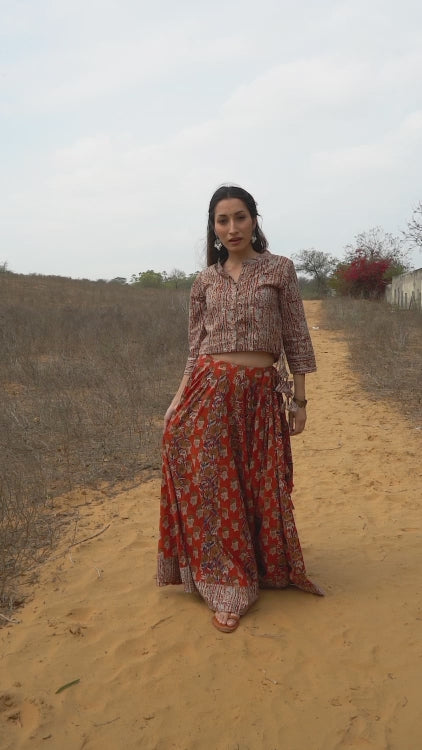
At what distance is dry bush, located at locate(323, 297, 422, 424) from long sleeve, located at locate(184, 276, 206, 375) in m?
3.79

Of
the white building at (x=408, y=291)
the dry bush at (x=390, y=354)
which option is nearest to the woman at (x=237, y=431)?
the dry bush at (x=390, y=354)

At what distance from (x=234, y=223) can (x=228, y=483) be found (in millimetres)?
1086

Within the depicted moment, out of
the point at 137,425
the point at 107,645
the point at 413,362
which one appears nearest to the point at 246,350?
the point at 107,645

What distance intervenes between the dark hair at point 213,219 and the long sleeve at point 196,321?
0.44 ft

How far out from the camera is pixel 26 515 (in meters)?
3.52

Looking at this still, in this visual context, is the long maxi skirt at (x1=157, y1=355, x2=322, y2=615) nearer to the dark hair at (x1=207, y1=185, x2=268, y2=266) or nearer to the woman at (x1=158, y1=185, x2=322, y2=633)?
the woman at (x1=158, y1=185, x2=322, y2=633)

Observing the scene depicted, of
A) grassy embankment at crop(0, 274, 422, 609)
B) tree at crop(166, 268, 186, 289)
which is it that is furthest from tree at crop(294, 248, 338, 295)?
grassy embankment at crop(0, 274, 422, 609)

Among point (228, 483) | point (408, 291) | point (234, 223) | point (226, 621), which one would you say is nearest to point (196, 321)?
point (234, 223)

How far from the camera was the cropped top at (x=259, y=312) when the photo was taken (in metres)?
2.38

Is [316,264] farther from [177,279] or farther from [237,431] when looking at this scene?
[237,431]

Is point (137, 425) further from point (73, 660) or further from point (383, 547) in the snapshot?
point (73, 660)

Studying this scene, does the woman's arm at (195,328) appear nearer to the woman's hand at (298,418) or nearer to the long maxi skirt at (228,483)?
the long maxi skirt at (228,483)

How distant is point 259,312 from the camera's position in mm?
2375

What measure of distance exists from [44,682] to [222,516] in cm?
90
